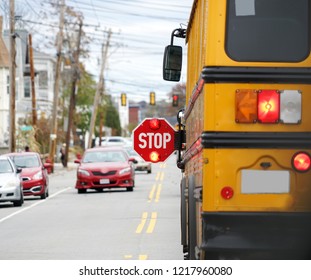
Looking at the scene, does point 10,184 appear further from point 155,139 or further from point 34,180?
point 155,139

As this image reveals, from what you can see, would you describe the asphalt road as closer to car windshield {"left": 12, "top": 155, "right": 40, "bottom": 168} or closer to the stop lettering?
car windshield {"left": 12, "top": 155, "right": 40, "bottom": 168}

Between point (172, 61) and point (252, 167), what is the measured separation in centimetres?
396

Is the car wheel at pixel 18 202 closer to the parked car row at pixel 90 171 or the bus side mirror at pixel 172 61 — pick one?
the parked car row at pixel 90 171

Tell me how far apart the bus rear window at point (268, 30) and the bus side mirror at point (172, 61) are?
3.47 m

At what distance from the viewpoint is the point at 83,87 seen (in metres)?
114

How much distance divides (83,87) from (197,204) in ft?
343

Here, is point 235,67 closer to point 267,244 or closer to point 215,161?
point 215,161

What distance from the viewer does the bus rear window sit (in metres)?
8.66

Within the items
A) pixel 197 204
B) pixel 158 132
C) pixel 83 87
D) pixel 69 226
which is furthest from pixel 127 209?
pixel 83 87

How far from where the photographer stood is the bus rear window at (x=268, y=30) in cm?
866

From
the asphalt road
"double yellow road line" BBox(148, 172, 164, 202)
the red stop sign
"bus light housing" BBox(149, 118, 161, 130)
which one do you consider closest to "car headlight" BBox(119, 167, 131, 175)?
the asphalt road

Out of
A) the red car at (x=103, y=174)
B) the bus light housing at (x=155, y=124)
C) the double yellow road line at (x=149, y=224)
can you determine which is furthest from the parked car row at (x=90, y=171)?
the bus light housing at (x=155, y=124)

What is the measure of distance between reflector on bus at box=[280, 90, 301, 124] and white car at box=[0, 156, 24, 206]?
65.7 ft

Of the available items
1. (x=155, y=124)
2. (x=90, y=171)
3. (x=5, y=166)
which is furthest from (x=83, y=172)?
(x=155, y=124)
